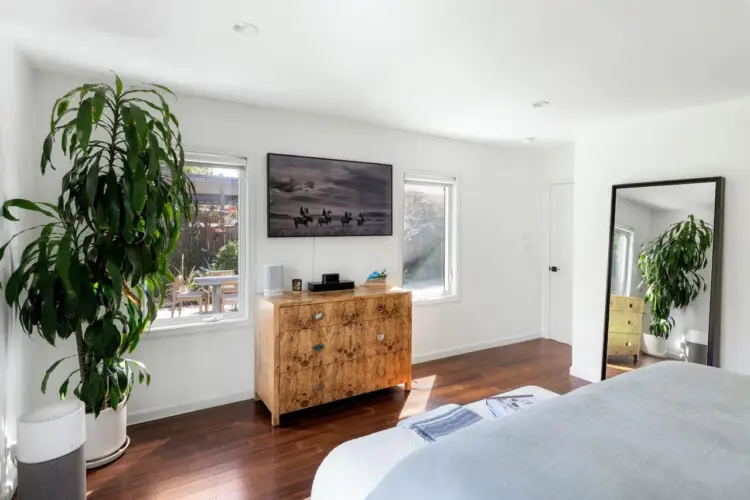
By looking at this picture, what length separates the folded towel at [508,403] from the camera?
6.50 feet

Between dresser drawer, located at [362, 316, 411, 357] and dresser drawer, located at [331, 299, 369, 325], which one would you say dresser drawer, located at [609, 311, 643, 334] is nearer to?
dresser drawer, located at [362, 316, 411, 357]

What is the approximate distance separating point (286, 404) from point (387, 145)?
2.41m

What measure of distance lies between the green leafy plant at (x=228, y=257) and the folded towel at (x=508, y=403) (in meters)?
2.18

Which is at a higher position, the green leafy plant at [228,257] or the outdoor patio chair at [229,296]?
the green leafy plant at [228,257]

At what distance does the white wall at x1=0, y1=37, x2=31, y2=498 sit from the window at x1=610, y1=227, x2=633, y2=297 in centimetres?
413

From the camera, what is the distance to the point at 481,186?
4570mm

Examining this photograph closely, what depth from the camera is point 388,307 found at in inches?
130

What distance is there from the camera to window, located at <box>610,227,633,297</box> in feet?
11.2

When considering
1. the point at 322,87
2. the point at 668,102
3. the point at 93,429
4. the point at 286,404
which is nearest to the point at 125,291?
the point at 93,429

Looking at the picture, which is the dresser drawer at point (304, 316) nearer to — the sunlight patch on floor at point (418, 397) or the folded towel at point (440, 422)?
the sunlight patch on floor at point (418, 397)

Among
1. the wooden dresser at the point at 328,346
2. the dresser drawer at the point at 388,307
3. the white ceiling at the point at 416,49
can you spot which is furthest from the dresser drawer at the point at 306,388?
the white ceiling at the point at 416,49

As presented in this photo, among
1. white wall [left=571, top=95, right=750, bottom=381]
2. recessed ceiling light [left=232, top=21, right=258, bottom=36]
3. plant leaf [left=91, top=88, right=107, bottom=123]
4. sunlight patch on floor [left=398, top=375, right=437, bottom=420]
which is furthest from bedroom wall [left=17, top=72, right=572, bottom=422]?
recessed ceiling light [left=232, top=21, right=258, bottom=36]

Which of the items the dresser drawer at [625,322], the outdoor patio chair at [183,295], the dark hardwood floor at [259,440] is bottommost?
the dark hardwood floor at [259,440]

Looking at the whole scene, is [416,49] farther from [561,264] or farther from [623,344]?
[561,264]
